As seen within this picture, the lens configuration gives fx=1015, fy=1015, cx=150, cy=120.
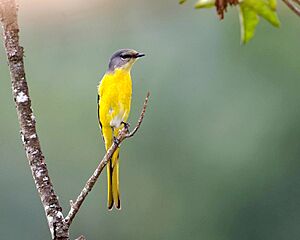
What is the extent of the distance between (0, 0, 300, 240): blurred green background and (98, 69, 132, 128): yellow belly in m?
6.65

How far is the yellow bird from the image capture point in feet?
8.25

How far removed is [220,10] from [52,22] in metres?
9.94

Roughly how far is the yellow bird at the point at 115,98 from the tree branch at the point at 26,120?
832mm

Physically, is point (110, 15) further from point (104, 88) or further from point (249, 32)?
point (249, 32)

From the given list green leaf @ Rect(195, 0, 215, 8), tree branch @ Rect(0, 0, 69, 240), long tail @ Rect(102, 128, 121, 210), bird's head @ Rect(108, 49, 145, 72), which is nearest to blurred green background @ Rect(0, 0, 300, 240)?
bird's head @ Rect(108, 49, 145, 72)

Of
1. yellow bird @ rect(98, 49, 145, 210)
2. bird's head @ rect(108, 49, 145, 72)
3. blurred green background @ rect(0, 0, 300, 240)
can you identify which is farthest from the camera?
blurred green background @ rect(0, 0, 300, 240)

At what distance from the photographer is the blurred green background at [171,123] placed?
10039mm

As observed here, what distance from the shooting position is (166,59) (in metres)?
10.6

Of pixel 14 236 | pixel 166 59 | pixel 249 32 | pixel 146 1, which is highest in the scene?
pixel 146 1

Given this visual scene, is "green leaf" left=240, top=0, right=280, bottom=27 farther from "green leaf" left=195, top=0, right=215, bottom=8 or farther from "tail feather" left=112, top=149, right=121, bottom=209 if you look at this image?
"tail feather" left=112, top=149, right=121, bottom=209

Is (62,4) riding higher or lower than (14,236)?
higher

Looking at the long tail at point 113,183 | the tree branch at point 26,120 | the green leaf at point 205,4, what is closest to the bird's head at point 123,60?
the long tail at point 113,183

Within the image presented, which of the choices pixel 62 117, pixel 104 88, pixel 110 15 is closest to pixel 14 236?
pixel 62 117

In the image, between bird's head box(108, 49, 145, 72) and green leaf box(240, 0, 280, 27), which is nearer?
green leaf box(240, 0, 280, 27)
